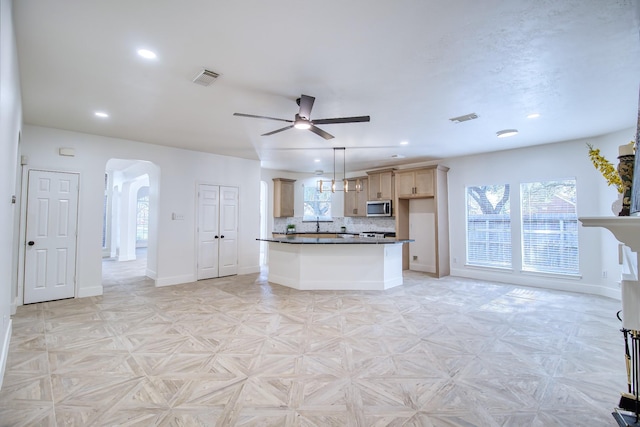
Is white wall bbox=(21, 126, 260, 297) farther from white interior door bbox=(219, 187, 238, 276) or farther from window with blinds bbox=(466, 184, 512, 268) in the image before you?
window with blinds bbox=(466, 184, 512, 268)

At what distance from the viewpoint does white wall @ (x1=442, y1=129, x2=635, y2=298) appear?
196 inches

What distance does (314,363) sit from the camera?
268 centimetres

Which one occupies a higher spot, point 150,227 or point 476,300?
point 150,227

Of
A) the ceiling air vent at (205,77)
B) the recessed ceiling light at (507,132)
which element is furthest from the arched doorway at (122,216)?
the recessed ceiling light at (507,132)

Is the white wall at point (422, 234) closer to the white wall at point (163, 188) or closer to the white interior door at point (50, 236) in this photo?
the white wall at point (163, 188)

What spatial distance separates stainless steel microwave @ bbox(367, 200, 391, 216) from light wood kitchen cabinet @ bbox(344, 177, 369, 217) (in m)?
0.38

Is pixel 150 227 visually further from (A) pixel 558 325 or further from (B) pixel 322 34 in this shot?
(A) pixel 558 325

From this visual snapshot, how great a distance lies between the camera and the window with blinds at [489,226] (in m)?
6.18

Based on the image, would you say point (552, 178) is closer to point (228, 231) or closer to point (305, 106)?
point (305, 106)

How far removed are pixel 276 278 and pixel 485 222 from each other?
15.2 feet

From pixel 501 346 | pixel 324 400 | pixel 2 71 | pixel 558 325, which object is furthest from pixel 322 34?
pixel 558 325

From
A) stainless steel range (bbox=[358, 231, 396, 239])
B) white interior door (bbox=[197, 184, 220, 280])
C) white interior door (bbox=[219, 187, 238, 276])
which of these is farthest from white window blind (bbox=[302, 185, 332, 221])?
white interior door (bbox=[197, 184, 220, 280])

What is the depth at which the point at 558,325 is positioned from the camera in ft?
12.0

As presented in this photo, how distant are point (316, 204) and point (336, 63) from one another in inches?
265
